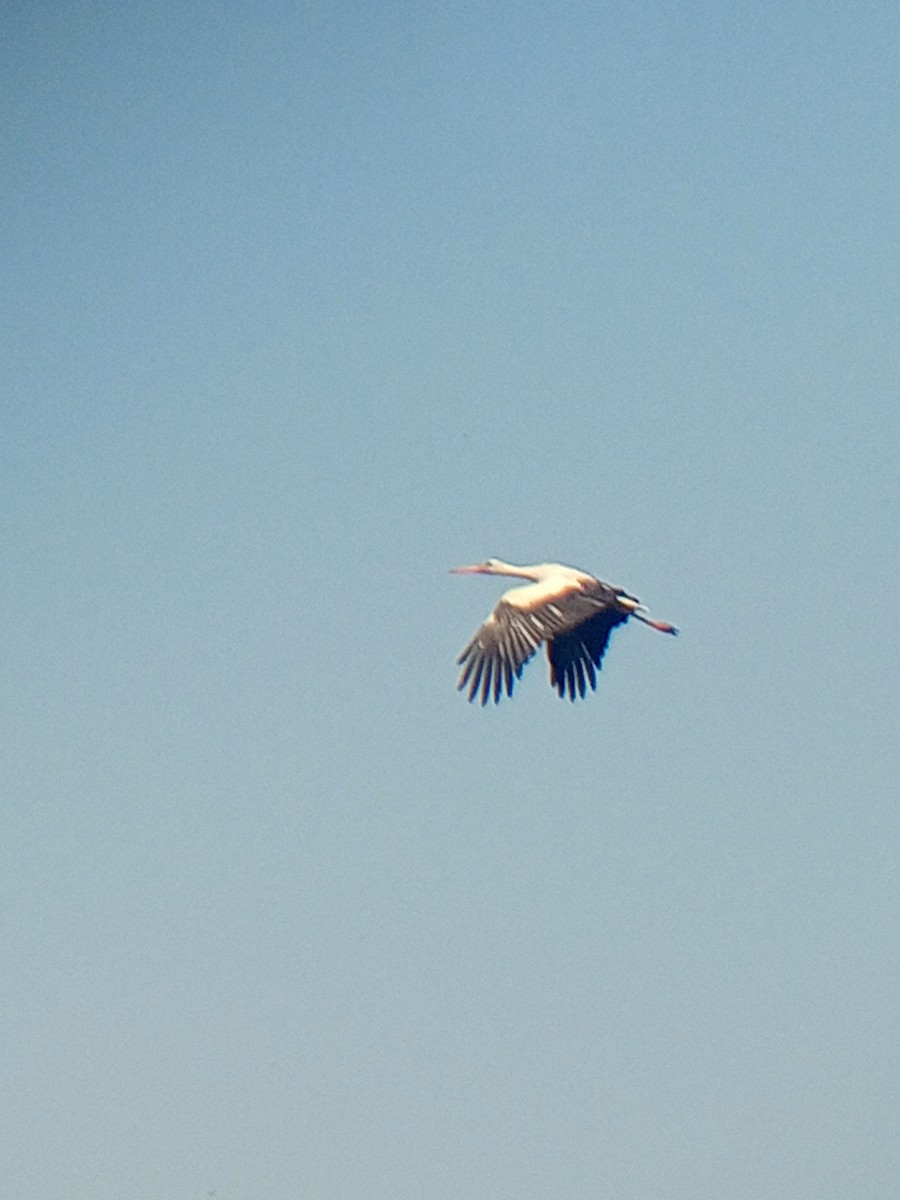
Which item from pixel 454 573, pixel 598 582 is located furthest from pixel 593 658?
pixel 454 573

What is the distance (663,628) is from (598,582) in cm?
166

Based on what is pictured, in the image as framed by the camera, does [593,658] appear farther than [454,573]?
No

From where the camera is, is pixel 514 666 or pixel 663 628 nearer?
pixel 514 666

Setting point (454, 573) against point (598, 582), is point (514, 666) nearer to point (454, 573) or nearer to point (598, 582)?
point (598, 582)

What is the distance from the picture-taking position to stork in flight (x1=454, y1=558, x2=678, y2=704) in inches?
1226

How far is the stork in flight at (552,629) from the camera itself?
102 feet

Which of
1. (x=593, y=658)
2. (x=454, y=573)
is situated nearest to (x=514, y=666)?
(x=593, y=658)

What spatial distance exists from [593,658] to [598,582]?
3.15 feet

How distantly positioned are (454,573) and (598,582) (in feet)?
9.91

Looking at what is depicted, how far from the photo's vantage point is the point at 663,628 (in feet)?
111

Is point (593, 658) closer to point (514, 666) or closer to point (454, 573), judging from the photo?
point (514, 666)

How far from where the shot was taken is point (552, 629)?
31828 mm

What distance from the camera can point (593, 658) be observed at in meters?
32.2
